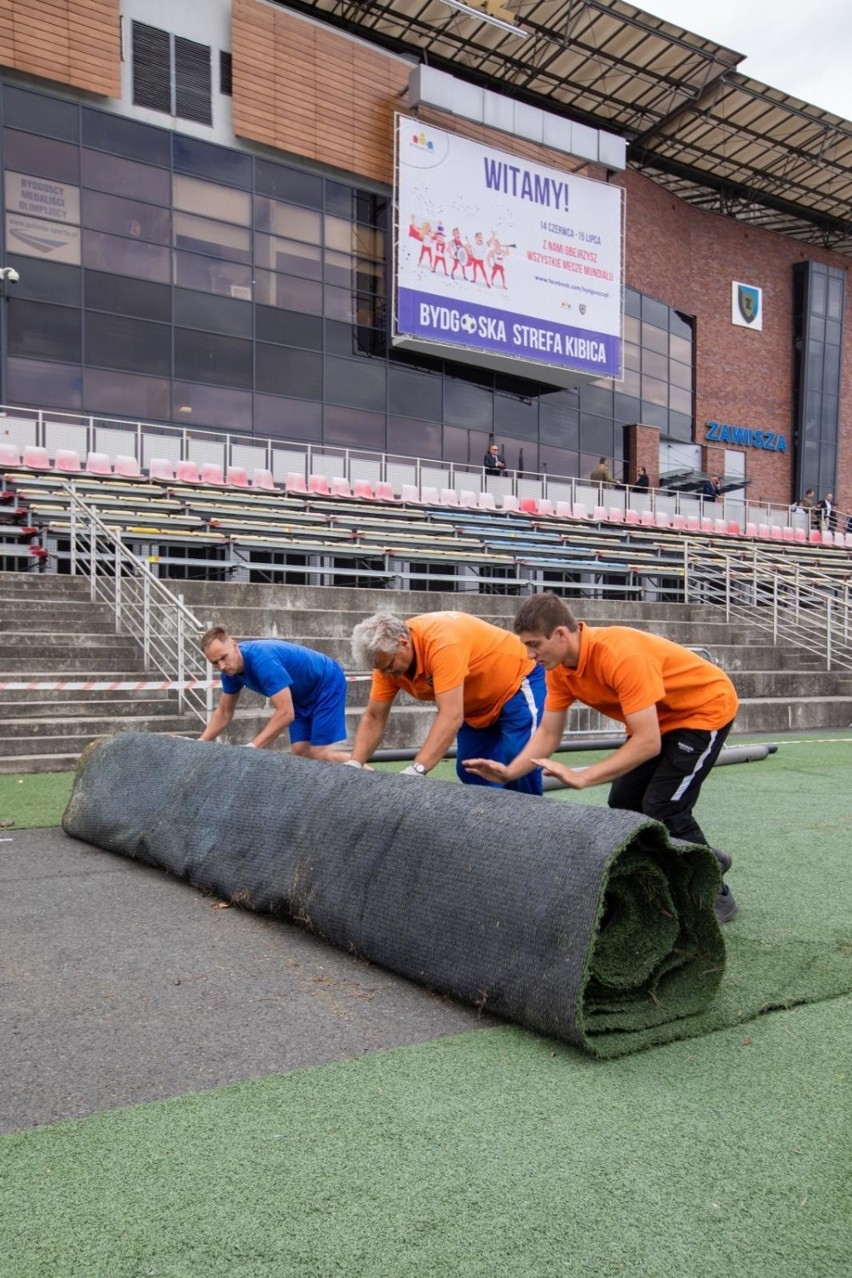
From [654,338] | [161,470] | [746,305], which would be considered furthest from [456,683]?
[746,305]

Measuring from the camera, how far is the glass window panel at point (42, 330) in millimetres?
19438

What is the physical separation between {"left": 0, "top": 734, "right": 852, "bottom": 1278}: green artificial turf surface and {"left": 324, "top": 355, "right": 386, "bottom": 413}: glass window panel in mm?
21465

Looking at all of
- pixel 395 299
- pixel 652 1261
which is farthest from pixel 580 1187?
pixel 395 299

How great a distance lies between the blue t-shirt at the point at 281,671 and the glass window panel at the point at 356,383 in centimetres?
1770

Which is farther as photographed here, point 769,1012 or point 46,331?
point 46,331

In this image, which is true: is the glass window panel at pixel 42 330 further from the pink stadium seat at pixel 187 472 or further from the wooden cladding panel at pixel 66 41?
the wooden cladding panel at pixel 66 41

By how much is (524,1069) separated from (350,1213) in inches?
36.1

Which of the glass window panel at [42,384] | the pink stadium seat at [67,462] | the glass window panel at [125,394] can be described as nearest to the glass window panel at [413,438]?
the glass window panel at [125,394]

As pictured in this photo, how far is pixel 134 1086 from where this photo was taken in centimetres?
287

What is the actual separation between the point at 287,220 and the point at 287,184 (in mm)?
792

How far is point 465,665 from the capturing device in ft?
14.9

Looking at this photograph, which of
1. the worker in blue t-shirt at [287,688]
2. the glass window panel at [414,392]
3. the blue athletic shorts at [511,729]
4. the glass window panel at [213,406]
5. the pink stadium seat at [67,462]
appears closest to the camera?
the blue athletic shorts at [511,729]

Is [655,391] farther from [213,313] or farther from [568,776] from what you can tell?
[568,776]

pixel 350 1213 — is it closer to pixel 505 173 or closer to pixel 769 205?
pixel 505 173
